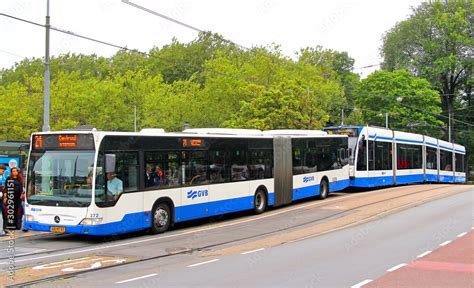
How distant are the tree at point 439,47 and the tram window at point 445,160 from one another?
19448 mm

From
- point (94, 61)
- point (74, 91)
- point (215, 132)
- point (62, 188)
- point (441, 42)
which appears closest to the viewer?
point (62, 188)

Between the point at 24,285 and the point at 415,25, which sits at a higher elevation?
the point at 415,25

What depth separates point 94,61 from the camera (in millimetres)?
91375

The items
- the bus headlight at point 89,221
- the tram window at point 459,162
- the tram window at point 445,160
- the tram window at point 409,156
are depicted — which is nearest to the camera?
the bus headlight at point 89,221

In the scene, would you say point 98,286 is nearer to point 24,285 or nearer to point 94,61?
point 24,285

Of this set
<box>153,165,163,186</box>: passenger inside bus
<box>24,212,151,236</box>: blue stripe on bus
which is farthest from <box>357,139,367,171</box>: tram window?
<box>24,212,151,236</box>: blue stripe on bus

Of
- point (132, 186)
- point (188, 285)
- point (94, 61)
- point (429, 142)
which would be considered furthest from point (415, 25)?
point (188, 285)

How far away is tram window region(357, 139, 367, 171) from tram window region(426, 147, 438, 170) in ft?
36.4

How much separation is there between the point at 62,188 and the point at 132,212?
189 centimetres

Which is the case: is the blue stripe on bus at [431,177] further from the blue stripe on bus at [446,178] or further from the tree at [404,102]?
the tree at [404,102]

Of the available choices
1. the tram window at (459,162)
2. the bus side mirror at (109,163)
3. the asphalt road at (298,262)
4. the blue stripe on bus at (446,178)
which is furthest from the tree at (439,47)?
the bus side mirror at (109,163)

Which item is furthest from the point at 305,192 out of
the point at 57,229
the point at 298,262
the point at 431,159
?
the point at 431,159

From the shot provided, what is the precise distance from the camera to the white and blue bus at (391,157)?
94.7 ft

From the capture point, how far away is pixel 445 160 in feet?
141
